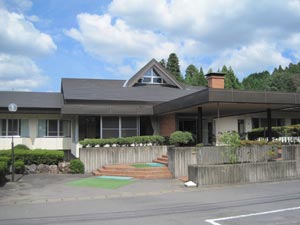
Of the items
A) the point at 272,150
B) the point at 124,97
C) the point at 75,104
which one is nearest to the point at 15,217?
the point at 272,150

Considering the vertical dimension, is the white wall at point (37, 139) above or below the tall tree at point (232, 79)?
below

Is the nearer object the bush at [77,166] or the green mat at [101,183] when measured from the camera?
the green mat at [101,183]

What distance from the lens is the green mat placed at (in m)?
13.7

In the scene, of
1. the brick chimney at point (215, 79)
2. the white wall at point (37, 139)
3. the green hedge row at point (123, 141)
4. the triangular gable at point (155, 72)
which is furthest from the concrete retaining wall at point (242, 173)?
the triangular gable at point (155, 72)

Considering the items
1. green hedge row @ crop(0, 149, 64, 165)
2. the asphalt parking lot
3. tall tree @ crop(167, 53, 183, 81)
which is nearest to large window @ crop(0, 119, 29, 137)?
green hedge row @ crop(0, 149, 64, 165)

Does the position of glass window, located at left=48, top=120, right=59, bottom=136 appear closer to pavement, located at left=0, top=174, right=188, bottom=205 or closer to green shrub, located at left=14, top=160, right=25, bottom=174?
green shrub, located at left=14, top=160, right=25, bottom=174

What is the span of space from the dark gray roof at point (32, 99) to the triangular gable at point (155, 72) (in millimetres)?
5657

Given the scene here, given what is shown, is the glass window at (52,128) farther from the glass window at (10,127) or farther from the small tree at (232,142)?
the small tree at (232,142)

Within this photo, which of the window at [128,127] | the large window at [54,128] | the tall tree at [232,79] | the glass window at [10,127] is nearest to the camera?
the window at [128,127]

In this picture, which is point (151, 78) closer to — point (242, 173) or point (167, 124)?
point (167, 124)

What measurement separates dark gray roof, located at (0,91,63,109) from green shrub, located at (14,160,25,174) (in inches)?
251

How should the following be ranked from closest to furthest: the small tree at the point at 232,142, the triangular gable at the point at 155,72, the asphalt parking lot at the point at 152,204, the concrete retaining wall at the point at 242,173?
1. the asphalt parking lot at the point at 152,204
2. the concrete retaining wall at the point at 242,173
3. the small tree at the point at 232,142
4. the triangular gable at the point at 155,72

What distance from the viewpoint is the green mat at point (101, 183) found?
13.7 meters

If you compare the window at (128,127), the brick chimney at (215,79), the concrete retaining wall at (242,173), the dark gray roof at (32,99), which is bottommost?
the concrete retaining wall at (242,173)
